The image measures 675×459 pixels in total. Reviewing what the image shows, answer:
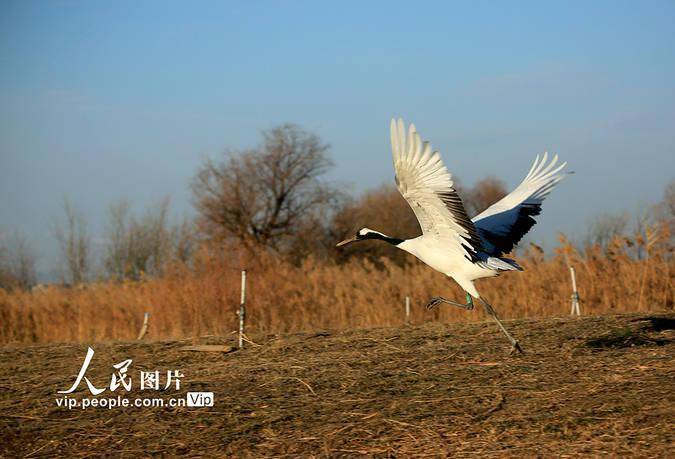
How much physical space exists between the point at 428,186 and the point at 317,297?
274 inches

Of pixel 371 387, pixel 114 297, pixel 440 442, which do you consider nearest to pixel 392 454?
pixel 440 442

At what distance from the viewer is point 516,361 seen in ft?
24.9

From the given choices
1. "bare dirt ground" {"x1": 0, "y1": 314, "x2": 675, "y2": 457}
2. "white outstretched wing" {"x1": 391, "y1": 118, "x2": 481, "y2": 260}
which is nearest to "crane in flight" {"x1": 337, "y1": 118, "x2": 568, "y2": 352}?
"white outstretched wing" {"x1": 391, "y1": 118, "x2": 481, "y2": 260}

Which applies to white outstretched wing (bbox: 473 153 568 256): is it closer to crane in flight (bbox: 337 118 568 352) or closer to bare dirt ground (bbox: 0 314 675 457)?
crane in flight (bbox: 337 118 568 352)

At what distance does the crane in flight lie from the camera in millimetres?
7504

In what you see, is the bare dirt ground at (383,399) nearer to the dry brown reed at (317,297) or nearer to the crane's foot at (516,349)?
the crane's foot at (516,349)

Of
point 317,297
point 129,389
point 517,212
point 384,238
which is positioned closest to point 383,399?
point 129,389

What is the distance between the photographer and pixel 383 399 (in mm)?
6488

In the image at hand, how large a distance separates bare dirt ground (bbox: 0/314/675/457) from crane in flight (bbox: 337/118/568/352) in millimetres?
859

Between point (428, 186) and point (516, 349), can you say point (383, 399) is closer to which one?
point (516, 349)

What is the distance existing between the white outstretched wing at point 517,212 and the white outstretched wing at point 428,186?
35.2 inches

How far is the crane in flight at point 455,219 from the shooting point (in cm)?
750

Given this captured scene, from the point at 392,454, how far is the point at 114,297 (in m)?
11.0

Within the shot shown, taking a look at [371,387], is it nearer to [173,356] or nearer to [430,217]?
[430,217]
